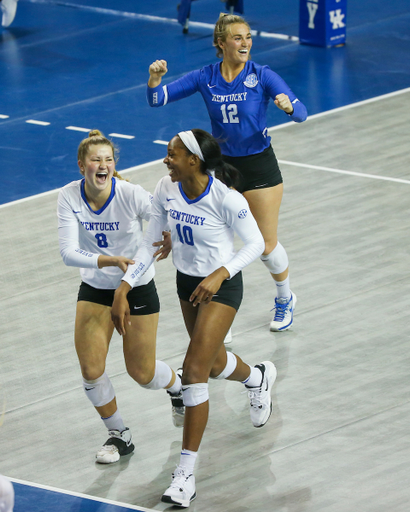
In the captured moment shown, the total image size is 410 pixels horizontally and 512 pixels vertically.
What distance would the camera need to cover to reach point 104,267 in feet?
19.4

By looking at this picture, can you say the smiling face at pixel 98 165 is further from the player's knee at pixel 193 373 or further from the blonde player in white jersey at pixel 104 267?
the player's knee at pixel 193 373

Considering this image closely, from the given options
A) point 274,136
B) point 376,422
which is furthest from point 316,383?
point 274,136

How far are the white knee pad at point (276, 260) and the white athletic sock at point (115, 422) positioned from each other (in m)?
2.15

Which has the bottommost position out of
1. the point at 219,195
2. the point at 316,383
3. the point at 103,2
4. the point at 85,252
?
the point at 103,2

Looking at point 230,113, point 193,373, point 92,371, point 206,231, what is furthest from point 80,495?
point 230,113

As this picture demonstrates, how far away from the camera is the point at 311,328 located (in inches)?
305

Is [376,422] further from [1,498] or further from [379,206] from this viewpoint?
[379,206]

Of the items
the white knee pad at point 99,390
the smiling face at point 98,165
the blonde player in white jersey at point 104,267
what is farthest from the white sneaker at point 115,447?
the smiling face at point 98,165

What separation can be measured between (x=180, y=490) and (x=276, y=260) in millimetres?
2707

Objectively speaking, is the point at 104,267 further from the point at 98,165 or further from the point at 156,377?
the point at 156,377

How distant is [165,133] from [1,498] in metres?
9.92

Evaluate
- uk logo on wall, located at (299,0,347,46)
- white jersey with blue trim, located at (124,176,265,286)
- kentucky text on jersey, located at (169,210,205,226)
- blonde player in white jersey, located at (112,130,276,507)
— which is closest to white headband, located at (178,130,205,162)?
blonde player in white jersey, located at (112,130,276,507)

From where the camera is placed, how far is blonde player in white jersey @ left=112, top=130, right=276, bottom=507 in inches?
216

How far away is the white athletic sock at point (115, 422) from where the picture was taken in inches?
236
